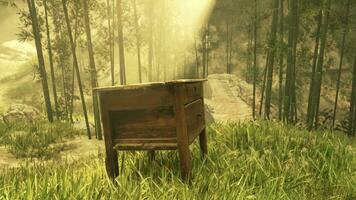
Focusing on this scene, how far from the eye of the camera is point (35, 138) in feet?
32.8

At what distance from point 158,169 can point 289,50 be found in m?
8.61

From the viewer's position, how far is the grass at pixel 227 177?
3105mm

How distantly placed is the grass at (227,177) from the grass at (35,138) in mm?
4152

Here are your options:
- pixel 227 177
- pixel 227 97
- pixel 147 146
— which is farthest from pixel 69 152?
pixel 227 97

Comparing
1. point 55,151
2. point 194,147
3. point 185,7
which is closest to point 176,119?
point 194,147

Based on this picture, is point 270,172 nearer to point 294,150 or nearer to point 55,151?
point 294,150

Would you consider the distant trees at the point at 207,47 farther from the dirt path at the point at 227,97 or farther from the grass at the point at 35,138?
the grass at the point at 35,138

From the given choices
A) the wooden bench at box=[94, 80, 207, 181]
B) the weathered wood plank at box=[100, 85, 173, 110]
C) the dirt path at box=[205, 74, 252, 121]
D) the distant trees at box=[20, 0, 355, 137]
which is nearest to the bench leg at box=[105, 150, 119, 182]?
the wooden bench at box=[94, 80, 207, 181]

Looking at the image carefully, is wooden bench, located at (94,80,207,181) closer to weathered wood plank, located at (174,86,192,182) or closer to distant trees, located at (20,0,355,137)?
weathered wood plank, located at (174,86,192,182)

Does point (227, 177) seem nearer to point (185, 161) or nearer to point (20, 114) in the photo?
point (185, 161)

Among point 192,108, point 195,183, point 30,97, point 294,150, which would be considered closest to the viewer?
point 195,183

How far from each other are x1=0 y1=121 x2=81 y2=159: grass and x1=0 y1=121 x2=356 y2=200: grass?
4152 millimetres

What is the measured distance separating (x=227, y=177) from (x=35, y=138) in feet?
26.3

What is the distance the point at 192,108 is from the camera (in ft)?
12.6
